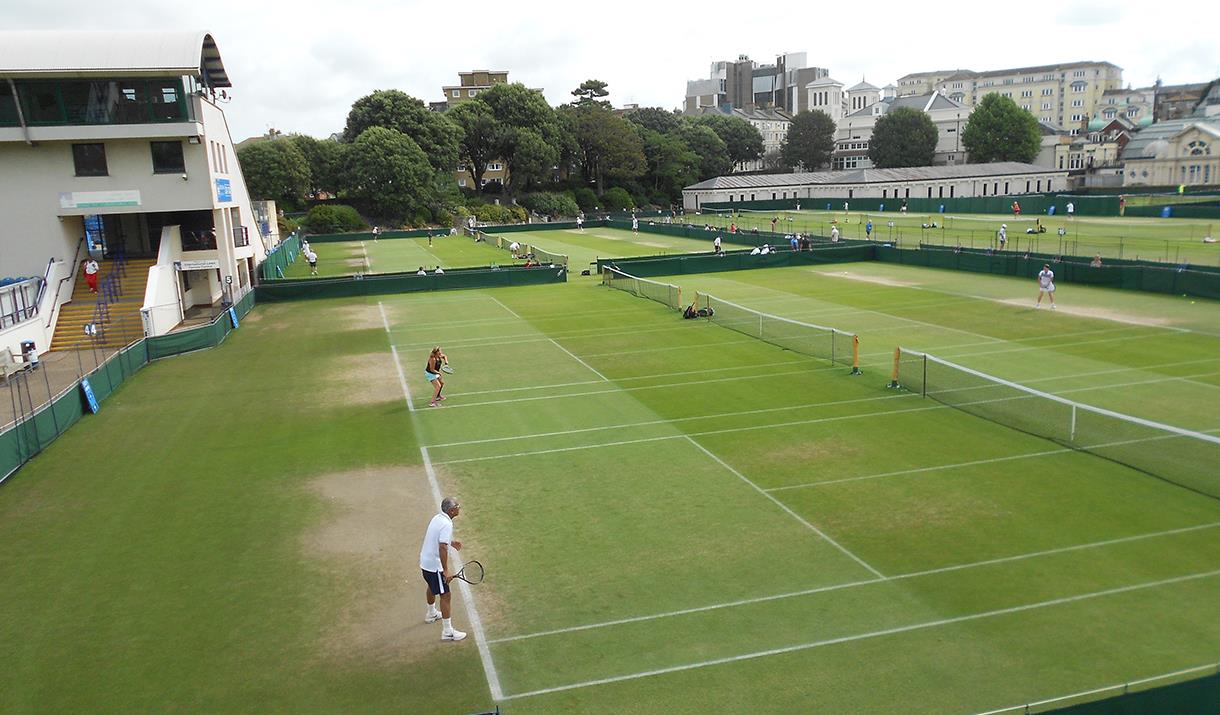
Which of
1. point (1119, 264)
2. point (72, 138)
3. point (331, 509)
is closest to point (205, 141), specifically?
point (72, 138)

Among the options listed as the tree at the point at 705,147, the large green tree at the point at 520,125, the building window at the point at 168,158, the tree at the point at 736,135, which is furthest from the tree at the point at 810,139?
the building window at the point at 168,158

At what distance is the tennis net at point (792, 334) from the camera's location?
29453 mm

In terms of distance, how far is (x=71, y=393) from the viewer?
84.1 feet

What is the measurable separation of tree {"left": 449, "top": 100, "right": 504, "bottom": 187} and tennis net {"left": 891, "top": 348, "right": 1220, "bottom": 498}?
10480 cm

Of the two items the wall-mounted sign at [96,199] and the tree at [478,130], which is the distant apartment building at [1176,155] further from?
the wall-mounted sign at [96,199]

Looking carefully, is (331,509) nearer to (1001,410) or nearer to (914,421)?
(914,421)

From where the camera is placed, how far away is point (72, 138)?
41.2 metres

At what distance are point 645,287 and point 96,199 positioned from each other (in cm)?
2739

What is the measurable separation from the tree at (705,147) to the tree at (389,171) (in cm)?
5443

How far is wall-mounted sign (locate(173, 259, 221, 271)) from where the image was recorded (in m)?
45.1

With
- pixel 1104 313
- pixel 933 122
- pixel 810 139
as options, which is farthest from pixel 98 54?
pixel 933 122

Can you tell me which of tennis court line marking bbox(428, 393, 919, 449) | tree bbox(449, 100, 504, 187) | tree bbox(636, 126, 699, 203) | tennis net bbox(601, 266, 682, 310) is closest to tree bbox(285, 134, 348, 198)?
tree bbox(449, 100, 504, 187)

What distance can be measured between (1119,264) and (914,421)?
29.7 meters

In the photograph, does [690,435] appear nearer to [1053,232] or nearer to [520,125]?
[1053,232]
